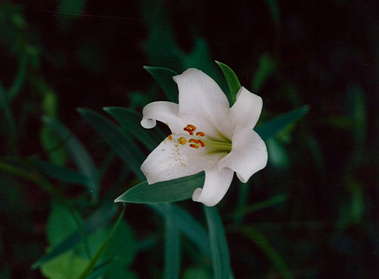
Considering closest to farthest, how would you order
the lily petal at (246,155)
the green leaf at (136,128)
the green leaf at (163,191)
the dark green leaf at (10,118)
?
the lily petal at (246,155) → the green leaf at (163,191) → the green leaf at (136,128) → the dark green leaf at (10,118)

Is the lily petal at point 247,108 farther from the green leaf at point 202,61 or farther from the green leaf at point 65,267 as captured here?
the green leaf at point 65,267

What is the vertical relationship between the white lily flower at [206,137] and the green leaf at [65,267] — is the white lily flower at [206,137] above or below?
above

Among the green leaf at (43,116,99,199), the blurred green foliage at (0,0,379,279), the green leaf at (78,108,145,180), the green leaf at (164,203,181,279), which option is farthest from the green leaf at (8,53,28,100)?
the green leaf at (164,203,181,279)

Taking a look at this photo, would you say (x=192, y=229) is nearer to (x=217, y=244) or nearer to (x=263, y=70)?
(x=217, y=244)

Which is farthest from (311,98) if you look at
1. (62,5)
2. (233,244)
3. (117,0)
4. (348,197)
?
(62,5)

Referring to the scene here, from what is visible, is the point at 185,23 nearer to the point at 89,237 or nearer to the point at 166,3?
the point at 166,3

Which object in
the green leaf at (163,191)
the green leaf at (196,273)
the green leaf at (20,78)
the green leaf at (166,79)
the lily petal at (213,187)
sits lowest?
the green leaf at (196,273)

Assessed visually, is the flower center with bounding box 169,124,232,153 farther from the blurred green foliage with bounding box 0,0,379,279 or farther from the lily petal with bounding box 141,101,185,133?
the blurred green foliage with bounding box 0,0,379,279

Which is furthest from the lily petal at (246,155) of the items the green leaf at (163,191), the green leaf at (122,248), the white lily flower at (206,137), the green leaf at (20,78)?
the green leaf at (20,78)
